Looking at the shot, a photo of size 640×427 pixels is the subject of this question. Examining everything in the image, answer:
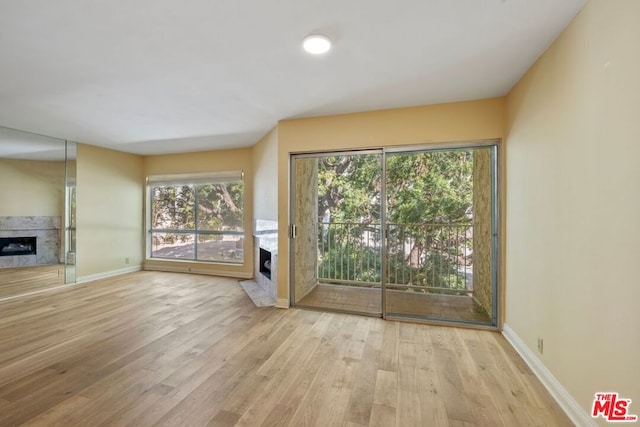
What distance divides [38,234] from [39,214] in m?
0.46

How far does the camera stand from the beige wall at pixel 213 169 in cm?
521

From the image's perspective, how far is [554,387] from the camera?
184 cm

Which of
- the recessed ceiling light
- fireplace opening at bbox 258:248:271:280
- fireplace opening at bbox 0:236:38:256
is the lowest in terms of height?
fireplace opening at bbox 258:248:271:280

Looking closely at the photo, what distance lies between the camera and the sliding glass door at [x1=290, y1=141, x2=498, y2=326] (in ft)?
11.8

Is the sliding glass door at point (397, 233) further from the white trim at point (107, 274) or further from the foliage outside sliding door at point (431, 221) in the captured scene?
the white trim at point (107, 274)

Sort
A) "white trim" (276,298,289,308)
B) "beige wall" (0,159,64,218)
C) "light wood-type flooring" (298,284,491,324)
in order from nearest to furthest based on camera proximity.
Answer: "light wood-type flooring" (298,284,491,324)
"white trim" (276,298,289,308)
"beige wall" (0,159,64,218)

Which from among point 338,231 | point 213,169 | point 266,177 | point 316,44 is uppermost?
point 316,44

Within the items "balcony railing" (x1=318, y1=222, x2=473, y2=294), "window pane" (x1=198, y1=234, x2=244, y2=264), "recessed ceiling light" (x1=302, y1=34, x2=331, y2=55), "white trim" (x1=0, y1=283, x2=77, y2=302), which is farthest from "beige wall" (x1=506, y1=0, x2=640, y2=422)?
"white trim" (x1=0, y1=283, x2=77, y2=302)

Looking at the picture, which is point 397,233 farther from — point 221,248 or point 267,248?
point 221,248

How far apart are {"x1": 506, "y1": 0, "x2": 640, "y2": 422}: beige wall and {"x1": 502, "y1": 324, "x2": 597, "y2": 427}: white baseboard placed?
48 mm

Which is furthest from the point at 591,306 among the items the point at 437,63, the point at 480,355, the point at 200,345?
the point at 200,345

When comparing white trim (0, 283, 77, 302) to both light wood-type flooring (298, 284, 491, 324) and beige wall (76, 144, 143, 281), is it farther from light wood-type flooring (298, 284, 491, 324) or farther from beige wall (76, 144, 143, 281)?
light wood-type flooring (298, 284, 491, 324)

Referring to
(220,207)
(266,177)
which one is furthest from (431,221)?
(220,207)

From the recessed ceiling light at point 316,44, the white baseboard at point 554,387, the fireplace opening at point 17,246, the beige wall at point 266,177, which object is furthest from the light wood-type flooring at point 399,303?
the fireplace opening at point 17,246
